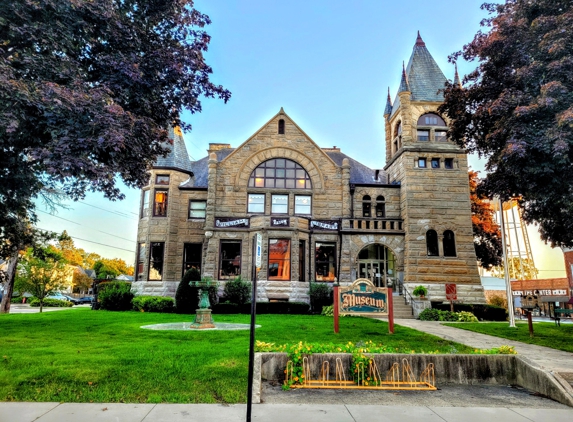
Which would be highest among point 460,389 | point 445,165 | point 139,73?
point 445,165

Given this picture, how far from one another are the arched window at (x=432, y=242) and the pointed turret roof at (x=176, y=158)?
17.6 metres

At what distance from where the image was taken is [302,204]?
2781cm

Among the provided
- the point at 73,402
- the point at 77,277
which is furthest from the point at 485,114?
the point at 77,277

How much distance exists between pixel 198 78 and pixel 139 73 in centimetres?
258

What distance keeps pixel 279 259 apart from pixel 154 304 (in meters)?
8.00

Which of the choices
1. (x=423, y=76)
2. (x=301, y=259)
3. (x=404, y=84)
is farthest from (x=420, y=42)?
(x=301, y=259)

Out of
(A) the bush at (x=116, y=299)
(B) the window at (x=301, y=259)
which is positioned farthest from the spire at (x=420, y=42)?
(A) the bush at (x=116, y=299)

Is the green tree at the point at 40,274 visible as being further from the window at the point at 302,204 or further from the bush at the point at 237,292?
the window at the point at 302,204

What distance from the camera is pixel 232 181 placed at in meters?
27.5

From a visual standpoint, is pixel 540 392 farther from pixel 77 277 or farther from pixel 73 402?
pixel 77 277

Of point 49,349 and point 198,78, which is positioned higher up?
point 198,78

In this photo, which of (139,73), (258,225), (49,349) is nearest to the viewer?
(49,349)

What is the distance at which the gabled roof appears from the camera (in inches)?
1134

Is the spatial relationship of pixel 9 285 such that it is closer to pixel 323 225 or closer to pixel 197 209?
pixel 197 209
